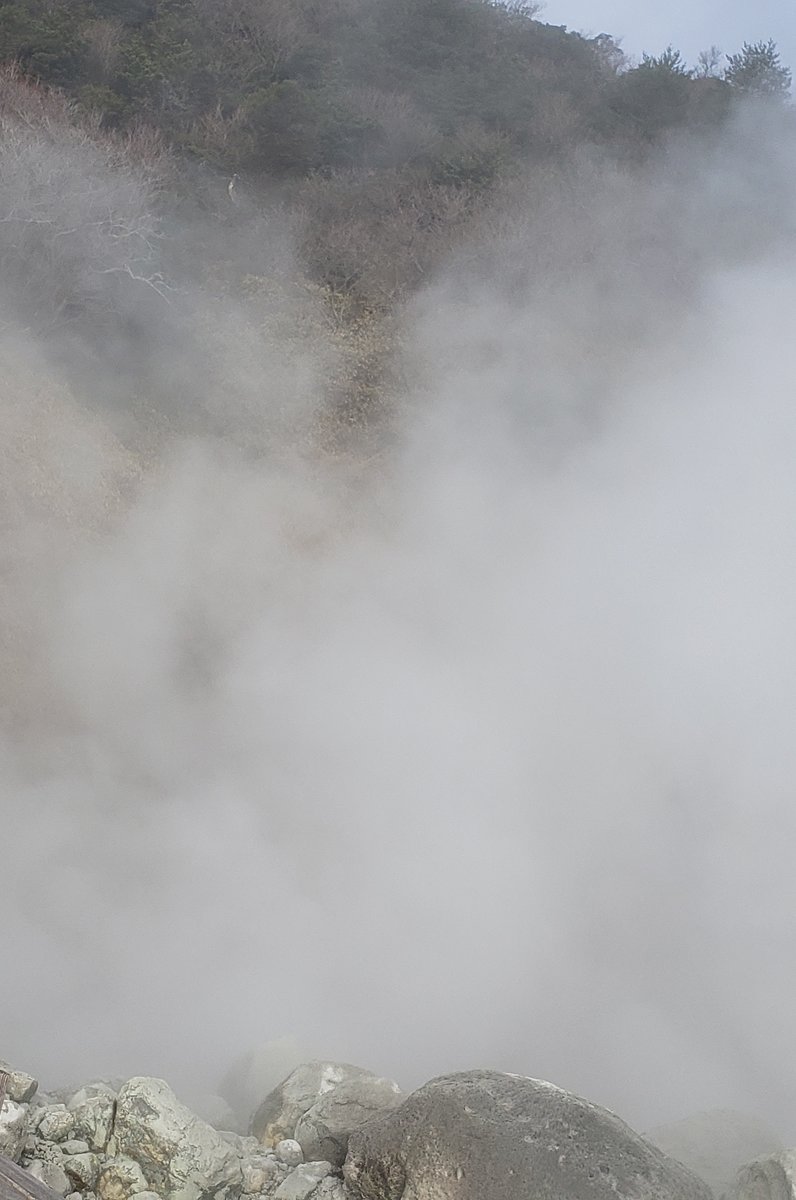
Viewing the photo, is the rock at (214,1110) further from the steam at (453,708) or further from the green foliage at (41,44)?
the green foliage at (41,44)

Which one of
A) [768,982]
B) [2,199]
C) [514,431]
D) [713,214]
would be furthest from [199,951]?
[713,214]

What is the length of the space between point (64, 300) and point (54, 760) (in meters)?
4.99

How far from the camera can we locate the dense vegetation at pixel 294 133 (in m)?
11.2

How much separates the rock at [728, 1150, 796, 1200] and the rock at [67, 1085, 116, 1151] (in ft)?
6.92

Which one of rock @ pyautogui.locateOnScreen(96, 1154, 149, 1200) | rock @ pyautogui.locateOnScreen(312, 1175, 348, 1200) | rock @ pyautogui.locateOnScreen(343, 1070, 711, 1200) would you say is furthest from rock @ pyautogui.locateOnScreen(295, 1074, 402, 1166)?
rock @ pyautogui.locateOnScreen(96, 1154, 149, 1200)

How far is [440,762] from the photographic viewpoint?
8.08 metres

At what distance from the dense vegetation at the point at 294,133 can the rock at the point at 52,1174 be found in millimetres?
8675

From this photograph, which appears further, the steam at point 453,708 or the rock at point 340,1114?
→ the steam at point 453,708

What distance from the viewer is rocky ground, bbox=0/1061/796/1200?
342cm

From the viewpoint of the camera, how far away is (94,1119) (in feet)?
12.5

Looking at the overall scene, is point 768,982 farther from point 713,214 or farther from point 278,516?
point 713,214

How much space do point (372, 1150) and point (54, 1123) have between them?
1081mm

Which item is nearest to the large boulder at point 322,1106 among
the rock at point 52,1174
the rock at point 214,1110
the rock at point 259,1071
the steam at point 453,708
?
the rock at point 214,1110

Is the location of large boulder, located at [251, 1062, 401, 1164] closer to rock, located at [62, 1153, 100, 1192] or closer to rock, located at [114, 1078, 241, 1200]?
rock, located at [114, 1078, 241, 1200]
